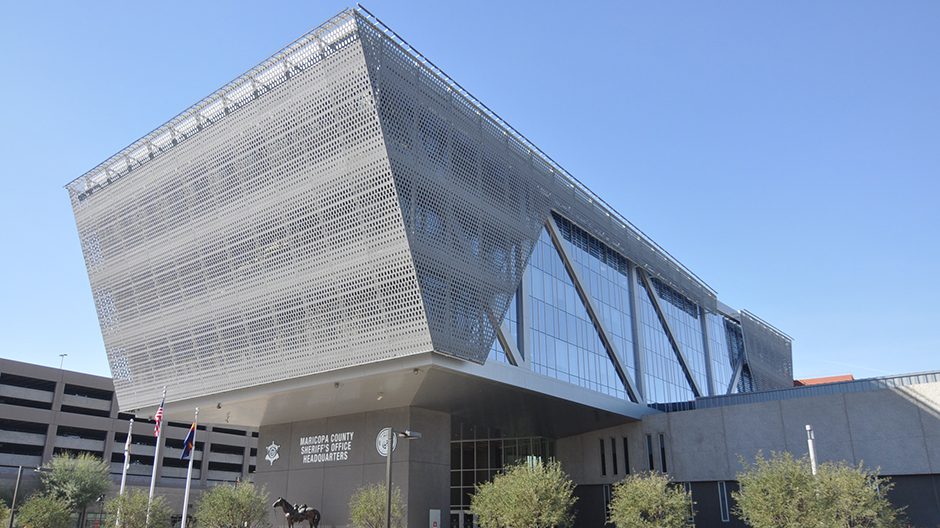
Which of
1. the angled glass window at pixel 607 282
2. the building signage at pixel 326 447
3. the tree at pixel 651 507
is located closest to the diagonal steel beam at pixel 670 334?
the angled glass window at pixel 607 282

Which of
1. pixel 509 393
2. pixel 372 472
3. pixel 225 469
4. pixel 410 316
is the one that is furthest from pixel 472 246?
pixel 225 469

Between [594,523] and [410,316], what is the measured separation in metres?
25.6

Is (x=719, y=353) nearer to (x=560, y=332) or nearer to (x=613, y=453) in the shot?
(x=613, y=453)

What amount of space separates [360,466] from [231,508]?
24.2 feet

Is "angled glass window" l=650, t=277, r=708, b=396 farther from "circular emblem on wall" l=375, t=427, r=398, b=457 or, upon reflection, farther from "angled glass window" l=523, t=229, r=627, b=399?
"circular emblem on wall" l=375, t=427, r=398, b=457

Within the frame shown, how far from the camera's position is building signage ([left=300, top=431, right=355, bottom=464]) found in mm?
44625

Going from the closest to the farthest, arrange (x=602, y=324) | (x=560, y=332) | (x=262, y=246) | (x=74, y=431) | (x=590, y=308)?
(x=262, y=246), (x=560, y=332), (x=590, y=308), (x=602, y=324), (x=74, y=431)

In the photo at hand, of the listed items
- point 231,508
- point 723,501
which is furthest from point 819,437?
point 231,508

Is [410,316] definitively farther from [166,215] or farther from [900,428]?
[900,428]

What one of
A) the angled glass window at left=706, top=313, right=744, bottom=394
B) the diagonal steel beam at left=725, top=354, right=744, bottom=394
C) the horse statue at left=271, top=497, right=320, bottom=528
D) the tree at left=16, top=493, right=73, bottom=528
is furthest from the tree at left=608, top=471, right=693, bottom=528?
the diagonal steel beam at left=725, top=354, right=744, bottom=394

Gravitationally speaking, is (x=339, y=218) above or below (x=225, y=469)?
above

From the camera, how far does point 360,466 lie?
141ft

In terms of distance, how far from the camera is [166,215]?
146ft

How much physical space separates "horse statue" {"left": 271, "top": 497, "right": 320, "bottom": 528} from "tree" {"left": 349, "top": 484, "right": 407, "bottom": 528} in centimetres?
409
